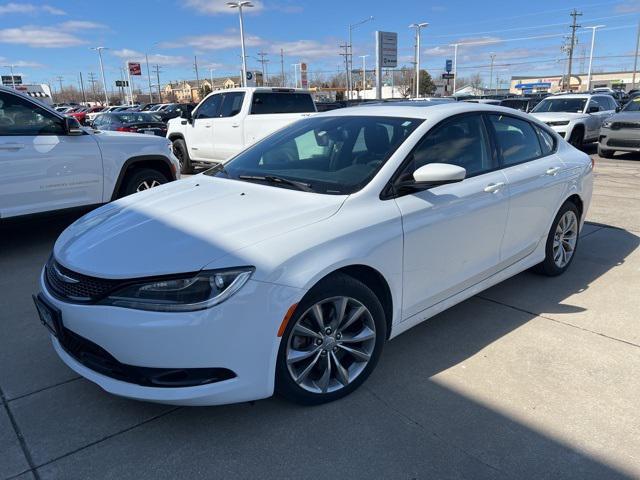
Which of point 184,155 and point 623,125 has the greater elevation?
point 623,125

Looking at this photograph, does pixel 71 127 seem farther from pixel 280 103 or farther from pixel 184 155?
pixel 184 155

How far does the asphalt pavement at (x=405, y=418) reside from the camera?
2461mm

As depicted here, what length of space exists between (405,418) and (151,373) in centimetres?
138

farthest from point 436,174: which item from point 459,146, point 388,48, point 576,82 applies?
point 576,82

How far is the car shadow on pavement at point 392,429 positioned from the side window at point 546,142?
1812 mm

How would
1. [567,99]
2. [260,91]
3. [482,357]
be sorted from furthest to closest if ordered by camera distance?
1. [567,99]
2. [260,91]
3. [482,357]

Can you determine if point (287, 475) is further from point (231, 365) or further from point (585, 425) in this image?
point (585, 425)

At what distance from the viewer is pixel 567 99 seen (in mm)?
15859

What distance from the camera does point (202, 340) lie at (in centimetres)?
237

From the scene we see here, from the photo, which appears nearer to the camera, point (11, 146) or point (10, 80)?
point (11, 146)

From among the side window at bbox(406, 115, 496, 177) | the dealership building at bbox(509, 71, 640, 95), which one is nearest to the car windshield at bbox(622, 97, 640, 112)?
the side window at bbox(406, 115, 496, 177)

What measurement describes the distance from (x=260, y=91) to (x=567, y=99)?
10.4 metres

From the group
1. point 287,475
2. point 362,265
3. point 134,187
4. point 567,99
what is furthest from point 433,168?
point 567,99

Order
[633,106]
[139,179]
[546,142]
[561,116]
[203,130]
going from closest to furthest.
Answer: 1. [546,142]
2. [139,179]
3. [203,130]
4. [633,106]
5. [561,116]
